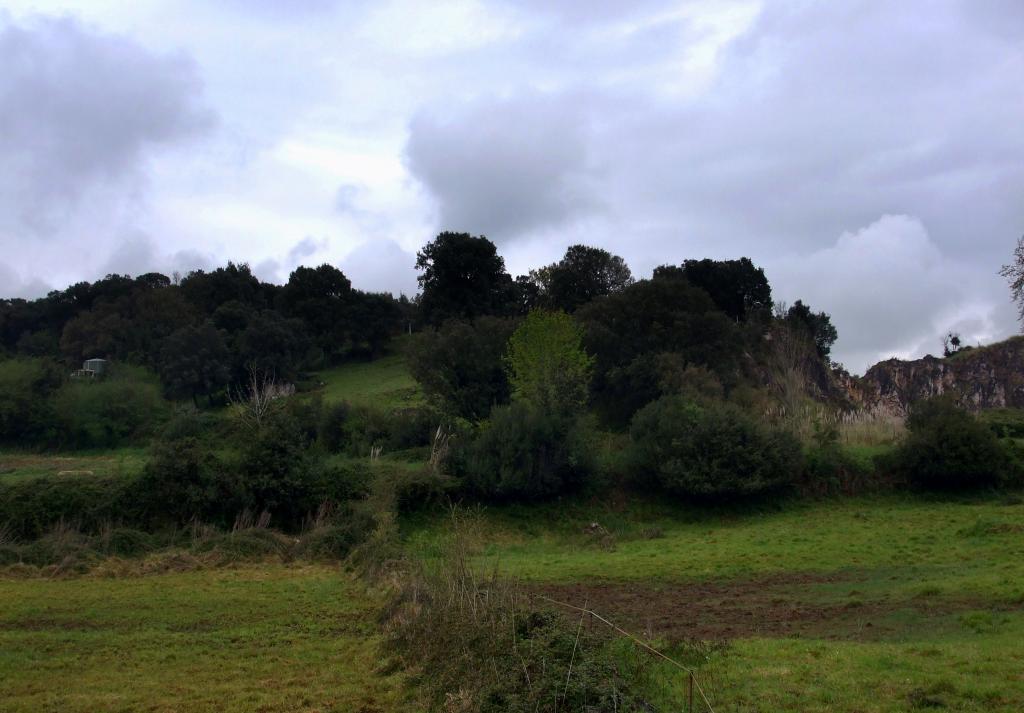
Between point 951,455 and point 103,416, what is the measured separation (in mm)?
45795

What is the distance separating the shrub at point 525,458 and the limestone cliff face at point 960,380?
2639 centimetres

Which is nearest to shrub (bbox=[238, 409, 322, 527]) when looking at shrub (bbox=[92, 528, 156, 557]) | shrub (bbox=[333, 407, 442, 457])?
shrub (bbox=[92, 528, 156, 557])

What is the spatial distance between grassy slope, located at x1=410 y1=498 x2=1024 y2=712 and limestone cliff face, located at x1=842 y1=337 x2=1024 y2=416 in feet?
82.4

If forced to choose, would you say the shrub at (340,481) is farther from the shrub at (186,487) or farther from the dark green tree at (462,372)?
the dark green tree at (462,372)

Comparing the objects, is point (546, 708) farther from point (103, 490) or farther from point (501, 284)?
point (501, 284)

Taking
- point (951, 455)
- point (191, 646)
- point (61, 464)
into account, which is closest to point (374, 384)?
point (61, 464)

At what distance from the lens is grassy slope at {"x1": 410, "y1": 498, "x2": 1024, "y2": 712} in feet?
31.8

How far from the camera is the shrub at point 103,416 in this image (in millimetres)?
51875

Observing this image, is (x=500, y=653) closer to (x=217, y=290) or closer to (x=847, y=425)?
(x=847, y=425)

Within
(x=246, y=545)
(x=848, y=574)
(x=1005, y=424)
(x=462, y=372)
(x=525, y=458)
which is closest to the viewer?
(x=848, y=574)

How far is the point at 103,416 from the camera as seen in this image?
52.4 metres

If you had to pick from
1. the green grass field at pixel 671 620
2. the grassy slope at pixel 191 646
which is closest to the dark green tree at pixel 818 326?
the green grass field at pixel 671 620

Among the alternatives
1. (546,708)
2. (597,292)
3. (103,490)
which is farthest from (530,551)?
(597,292)

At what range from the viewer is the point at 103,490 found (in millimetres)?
32969
